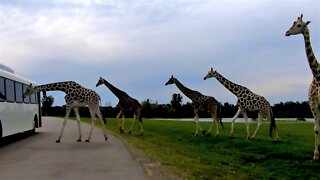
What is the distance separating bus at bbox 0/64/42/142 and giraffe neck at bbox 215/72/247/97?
8953 mm

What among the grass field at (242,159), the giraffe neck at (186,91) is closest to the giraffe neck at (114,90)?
the giraffe neck at (186,91)

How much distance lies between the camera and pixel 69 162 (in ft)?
42.5

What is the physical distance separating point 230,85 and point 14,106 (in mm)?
9344

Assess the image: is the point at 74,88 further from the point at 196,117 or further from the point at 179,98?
the point at 179,98

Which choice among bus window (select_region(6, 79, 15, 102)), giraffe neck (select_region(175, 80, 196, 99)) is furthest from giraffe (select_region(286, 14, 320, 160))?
bus window (select_region(6, 79, 15, 102))

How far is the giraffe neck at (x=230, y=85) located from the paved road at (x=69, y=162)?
620cm

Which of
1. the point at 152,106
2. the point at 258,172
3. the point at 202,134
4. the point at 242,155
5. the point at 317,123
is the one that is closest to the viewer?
the point at 258,172

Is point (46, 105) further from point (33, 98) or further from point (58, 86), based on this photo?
point (58, 86)

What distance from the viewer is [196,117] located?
79.3 feet

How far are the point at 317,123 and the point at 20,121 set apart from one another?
12.7 m

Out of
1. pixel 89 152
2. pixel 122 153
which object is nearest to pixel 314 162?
pixel 122 153

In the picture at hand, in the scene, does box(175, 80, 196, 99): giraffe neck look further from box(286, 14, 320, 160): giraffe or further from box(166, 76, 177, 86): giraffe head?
box(286, 14, 320, 160): giraffe

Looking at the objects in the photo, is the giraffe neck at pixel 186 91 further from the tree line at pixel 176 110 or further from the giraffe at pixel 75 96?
the tree line at pixel 176 110

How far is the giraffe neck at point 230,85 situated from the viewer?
21453 millimetres
